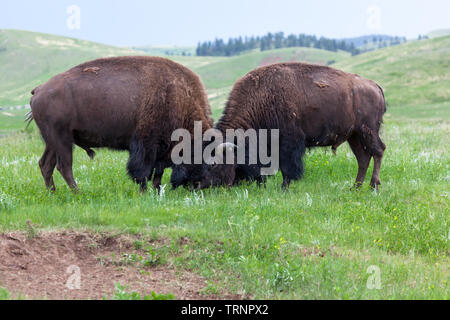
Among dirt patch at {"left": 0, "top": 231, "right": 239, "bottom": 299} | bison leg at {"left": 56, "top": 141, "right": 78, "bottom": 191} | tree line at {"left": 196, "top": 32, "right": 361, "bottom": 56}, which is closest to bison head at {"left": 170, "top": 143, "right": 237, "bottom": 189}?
bison leg at {"left": 56, "top": 141, "right": 78, "bottom": 191}

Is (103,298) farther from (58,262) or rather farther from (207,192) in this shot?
(207,192)

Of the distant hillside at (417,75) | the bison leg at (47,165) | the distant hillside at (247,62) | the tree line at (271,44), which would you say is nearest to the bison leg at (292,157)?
the bison leg at (47,165)

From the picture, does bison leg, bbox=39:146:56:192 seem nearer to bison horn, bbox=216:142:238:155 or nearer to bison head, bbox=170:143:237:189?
bison head, bbox=170:143:237:189

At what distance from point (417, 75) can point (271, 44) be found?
121 m

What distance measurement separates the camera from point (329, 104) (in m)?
9.22

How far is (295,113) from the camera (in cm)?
903

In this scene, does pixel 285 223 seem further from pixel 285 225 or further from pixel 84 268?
pixel 84 268

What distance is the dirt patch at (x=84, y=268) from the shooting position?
15.5 ft

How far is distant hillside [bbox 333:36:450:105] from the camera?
4100 centimetres

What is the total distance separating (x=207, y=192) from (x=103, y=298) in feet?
14.1

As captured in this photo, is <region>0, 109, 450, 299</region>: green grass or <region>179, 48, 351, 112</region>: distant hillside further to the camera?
<region>179, 48, 351, 112</region>: distant hillside

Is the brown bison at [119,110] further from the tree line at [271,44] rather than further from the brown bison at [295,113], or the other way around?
the tree line at [271,44]

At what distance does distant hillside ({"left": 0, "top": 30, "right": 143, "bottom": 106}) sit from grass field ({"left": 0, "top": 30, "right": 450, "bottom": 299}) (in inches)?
2898
